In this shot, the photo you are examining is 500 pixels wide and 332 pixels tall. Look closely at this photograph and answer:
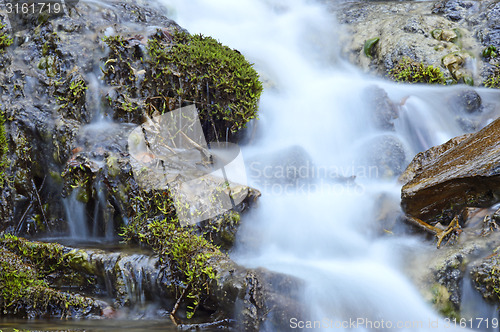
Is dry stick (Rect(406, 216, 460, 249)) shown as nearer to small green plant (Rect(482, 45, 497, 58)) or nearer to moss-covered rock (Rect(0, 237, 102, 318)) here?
moss-covered rock (Rect(0, 237, 102, 318))

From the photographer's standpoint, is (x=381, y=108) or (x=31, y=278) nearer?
(x=31, y=278)

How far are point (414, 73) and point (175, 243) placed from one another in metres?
6.26

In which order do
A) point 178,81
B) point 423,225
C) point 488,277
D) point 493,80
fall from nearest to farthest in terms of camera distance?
point 488,277 → point 423,225 → point 178,81 → point 493,80

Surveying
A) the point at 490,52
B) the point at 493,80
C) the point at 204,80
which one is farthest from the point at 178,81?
the point at 490,52

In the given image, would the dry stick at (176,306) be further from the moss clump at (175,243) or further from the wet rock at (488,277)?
the wet rock at (488,277)

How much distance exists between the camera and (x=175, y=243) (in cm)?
438

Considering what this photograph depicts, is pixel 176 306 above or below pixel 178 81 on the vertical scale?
below

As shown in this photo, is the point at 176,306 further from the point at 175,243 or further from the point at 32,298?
the point at 32,298

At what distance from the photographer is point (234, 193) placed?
4980 mm

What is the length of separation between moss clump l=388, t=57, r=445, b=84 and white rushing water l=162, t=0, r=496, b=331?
0.42 metres

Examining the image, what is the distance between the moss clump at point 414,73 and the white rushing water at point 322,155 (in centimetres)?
42

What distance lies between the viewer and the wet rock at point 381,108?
7.01 metres

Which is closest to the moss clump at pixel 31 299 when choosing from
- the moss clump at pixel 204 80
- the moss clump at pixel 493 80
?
the moss clump at pixel 204 80

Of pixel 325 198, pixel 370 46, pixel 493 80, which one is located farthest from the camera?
pixel 370 46
